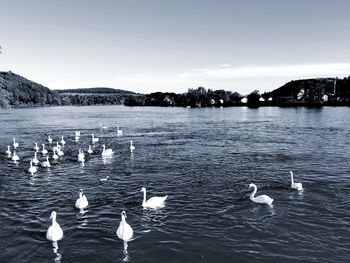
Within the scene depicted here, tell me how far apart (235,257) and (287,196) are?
406 inches

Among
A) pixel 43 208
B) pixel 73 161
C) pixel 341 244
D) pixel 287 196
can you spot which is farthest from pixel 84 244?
pixel 73 161

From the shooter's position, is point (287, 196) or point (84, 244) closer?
point (84, 244)

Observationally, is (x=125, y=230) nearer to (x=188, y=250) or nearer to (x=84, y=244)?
(x=84, y=244)

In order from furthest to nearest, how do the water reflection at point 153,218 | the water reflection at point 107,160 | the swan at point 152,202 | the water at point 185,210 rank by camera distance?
the water reflection at point 107,160 < the swan at point 152,202 < the water reflection at point 153,218 < the water at point 185,210

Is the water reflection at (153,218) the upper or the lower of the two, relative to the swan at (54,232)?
lower

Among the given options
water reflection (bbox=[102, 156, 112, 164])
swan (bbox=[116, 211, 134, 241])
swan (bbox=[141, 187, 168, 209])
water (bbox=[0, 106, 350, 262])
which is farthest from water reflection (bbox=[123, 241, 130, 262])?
water reflection (bbox=[102, 156, 112, 164])

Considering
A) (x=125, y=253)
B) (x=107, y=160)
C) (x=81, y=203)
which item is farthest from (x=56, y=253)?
(x=107, y=160)

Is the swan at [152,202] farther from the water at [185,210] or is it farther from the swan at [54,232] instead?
the swan at [54,232]

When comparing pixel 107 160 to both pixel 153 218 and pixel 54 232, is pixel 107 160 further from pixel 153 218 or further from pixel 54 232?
pixel 54 232

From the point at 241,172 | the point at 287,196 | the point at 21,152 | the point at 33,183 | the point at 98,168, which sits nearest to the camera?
the point at 287,196

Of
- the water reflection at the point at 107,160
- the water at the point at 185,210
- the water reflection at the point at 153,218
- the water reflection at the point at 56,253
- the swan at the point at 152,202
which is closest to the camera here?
the water reflection at the point at 56,253

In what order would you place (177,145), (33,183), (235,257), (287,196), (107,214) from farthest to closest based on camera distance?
1. (177,145)
2. (33,183)
3. (287,196)
4. (107,214)
5. (235,257)

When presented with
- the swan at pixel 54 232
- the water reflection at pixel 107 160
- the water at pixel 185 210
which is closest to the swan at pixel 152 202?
the water at pixel 185 210

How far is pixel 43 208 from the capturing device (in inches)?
969
